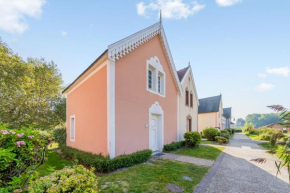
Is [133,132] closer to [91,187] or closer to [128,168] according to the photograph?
[128,168]

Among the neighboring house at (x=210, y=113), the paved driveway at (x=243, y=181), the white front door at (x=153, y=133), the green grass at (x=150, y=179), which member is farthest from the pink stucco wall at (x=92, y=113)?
the neighboring house at (x=210, y=113)

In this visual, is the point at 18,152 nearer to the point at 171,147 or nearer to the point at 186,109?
the point at 171,147

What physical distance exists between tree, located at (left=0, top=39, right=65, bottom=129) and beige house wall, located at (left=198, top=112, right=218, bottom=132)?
2421cm

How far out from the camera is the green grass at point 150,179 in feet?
13.1

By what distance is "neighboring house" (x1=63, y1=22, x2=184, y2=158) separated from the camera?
20.1 ft

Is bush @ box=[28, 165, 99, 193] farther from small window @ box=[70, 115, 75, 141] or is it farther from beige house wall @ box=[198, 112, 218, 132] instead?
beige house wall @ box=[198, 112, 218, 132]

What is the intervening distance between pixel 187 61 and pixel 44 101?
60.8 ft

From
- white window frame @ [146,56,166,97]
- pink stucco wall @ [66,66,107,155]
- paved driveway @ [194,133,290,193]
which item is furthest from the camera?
white window frame @ [146,56,166,97]

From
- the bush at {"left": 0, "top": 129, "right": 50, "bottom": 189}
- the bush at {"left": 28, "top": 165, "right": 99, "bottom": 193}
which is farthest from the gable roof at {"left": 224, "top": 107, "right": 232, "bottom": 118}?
the bush at {"left": 0, "top": 129, "right": 50, "bottom": 189}

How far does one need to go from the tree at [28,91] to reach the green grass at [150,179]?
11875 millimetres

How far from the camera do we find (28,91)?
1532cm

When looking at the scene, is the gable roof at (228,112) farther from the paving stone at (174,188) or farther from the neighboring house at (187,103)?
the paving stone at (174,188)

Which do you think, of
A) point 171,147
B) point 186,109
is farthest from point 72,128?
point 186,109

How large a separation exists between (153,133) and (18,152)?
722 cm
